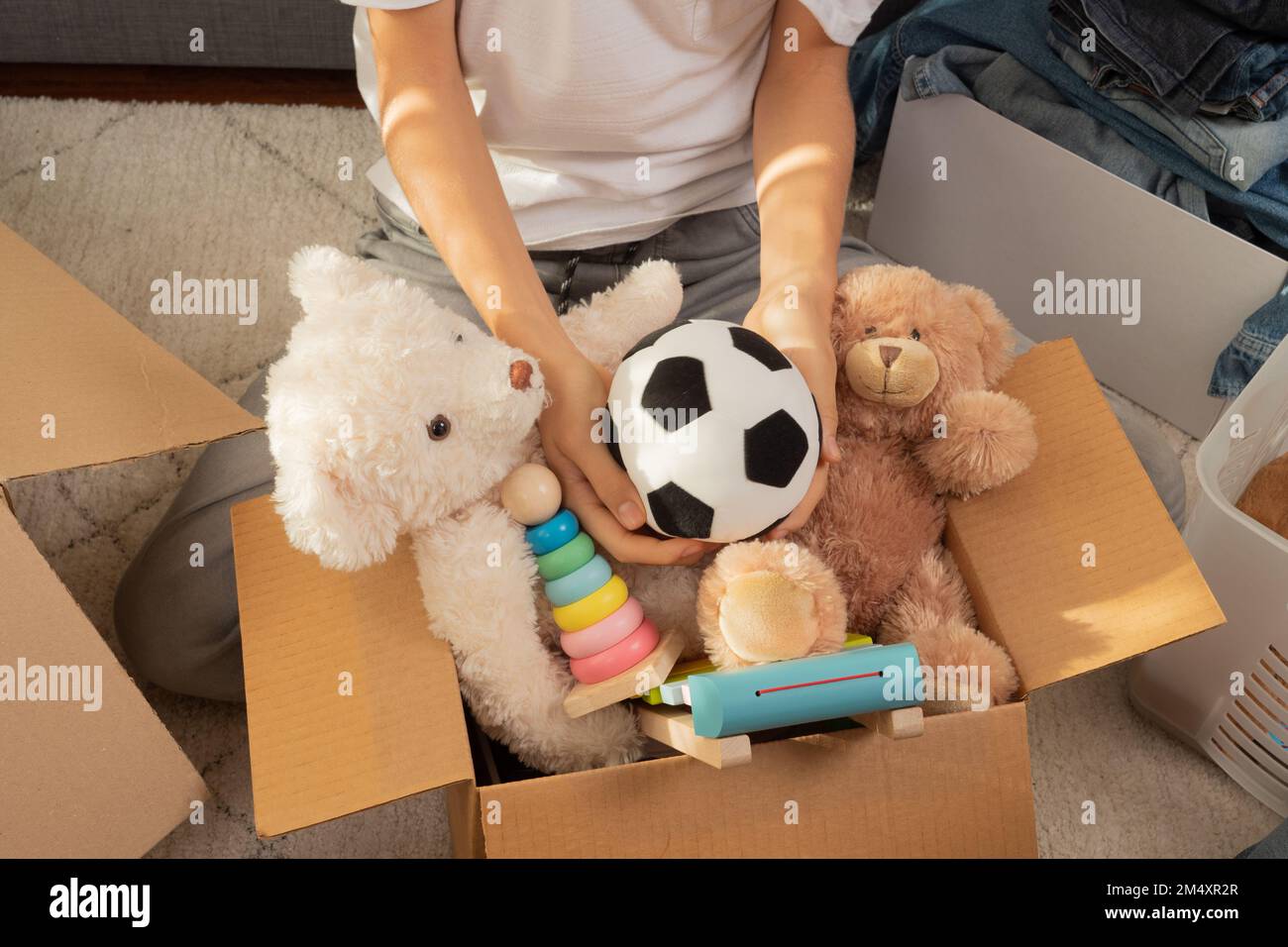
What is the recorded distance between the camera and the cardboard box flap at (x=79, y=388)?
732mm

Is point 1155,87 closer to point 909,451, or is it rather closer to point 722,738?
point 909,451

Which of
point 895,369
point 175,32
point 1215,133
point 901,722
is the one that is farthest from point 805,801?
point 175,32

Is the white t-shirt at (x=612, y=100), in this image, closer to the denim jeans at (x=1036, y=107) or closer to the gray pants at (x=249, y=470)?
the gray pants at (x=249, y=470)

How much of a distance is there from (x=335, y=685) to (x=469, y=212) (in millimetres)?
367

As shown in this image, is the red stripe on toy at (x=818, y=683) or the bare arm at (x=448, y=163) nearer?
the red stripe on toy at (x=818, y=683)

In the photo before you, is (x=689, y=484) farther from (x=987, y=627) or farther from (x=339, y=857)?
(x=339, y=857)

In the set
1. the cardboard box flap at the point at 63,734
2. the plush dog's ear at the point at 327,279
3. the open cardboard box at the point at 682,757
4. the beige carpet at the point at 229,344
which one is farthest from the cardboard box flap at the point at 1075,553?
the cardboard box flap at the point at 63,734

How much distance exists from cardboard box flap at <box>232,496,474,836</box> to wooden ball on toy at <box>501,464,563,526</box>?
0.28ft

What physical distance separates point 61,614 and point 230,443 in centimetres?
23

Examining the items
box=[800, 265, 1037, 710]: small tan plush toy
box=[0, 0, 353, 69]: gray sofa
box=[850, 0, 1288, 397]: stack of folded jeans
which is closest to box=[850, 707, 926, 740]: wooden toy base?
box=[800, 265, 1037, 710]: small tan plush toy

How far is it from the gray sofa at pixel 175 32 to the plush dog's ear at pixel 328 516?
0.97m

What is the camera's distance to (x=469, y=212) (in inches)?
32.4

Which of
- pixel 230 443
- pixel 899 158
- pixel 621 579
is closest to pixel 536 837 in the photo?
pixel 621 579

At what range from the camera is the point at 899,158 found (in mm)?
1374
